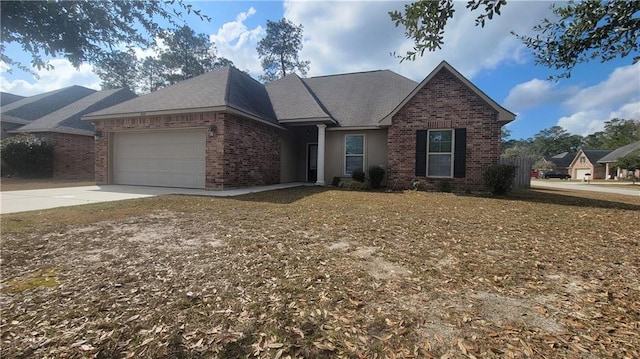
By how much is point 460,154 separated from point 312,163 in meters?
7.56

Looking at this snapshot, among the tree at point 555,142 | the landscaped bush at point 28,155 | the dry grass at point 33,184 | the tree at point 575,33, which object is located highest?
the tree at point 555,142

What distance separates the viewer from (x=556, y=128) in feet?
283

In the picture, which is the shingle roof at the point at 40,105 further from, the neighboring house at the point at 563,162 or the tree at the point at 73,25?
the neighboring house at the point at 563,162

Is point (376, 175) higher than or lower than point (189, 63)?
lower

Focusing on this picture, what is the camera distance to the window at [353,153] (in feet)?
44.1

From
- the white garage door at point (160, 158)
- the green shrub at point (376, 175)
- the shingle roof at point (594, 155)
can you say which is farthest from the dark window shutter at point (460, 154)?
the shingle roof at point (594, 155)

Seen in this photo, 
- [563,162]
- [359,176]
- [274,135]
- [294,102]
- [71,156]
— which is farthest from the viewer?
[563,162]

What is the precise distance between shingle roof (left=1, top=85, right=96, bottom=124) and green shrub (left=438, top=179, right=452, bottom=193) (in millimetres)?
25654

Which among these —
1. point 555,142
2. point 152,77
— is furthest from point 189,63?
point 555,142

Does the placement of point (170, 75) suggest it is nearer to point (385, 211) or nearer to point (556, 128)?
point (385, 211)

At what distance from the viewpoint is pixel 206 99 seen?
1077 cm

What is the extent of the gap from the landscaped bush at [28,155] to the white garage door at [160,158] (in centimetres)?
750

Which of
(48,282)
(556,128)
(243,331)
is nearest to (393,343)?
(243,331)

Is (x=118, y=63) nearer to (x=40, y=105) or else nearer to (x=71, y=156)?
(x=71, y=156)
